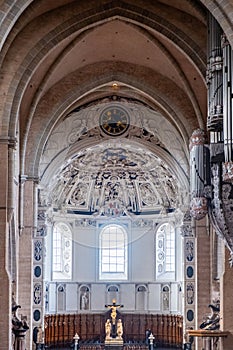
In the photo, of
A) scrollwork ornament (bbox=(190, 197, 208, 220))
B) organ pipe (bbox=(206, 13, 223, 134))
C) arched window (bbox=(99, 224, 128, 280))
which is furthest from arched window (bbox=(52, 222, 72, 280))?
organ pipe (bbox=(206, 13, 223, 134))

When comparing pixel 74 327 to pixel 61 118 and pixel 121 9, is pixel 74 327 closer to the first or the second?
pixel 61 118

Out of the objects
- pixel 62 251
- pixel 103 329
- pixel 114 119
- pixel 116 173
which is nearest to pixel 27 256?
pixel 114 119

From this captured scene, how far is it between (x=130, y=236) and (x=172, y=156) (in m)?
9.96

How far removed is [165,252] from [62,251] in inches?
208

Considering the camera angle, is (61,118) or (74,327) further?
(74,327)

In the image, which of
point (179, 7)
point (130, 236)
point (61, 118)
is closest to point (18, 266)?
point (61, 118)

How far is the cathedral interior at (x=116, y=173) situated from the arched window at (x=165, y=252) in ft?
0.19

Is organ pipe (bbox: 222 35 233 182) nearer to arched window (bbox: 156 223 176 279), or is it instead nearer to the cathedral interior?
the cathedral interior

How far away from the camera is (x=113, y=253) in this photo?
4684 cm

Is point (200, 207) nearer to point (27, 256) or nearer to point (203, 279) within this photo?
point (203, 279)

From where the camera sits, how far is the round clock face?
37.3 metres

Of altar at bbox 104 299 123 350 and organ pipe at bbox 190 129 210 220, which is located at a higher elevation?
organ pipe at bbox 190 129 210 220

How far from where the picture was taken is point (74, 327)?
146 feet

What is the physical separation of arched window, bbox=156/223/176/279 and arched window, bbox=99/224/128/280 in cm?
201
